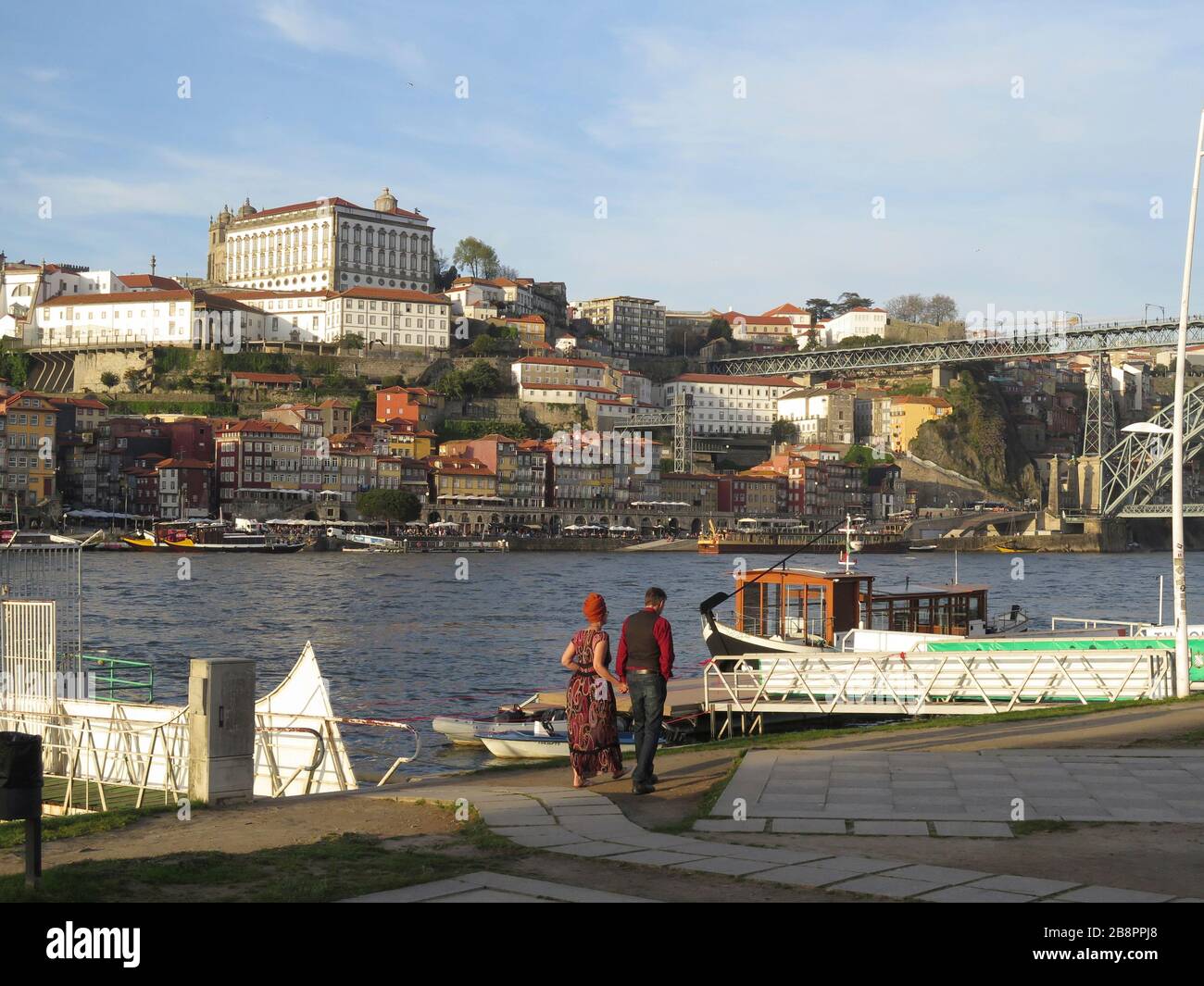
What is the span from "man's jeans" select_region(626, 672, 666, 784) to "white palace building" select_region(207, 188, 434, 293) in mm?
92591

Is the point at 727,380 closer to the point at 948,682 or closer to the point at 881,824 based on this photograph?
the point at 948,682

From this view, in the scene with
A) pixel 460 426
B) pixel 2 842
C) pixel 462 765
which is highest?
pixel 460 426

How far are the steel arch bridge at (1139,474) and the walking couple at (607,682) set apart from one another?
75.6 m

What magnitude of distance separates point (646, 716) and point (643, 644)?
0.36 meters

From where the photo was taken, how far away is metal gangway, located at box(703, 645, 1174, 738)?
13094mm

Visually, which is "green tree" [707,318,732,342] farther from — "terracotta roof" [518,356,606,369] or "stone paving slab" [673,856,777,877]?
"stone paving slab" [673,856,777,877]

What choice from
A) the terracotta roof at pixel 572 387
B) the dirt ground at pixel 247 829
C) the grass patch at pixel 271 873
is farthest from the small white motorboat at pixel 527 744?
the terracotta roof at pixel 572 387

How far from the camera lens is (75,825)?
6.71m

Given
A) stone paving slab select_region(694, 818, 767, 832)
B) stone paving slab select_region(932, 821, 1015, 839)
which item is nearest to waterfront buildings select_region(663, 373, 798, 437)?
stone paving slab select_region(694, 818, 767, 832)

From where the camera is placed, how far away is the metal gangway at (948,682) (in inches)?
516

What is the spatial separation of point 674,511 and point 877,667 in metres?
79.4

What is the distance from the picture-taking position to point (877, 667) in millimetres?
12984
